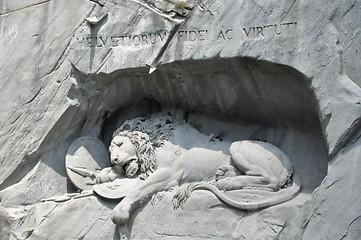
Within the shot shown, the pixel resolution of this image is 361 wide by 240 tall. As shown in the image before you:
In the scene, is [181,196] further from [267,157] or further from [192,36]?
[192,36]

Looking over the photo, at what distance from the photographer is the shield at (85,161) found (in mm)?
6457

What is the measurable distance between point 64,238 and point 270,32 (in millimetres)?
2138

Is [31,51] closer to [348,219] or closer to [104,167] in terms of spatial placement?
[104,167]

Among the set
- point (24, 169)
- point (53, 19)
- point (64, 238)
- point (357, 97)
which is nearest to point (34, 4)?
point (53, 19)

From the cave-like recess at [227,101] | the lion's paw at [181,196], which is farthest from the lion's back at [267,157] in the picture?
the lion's paw at [181,196]

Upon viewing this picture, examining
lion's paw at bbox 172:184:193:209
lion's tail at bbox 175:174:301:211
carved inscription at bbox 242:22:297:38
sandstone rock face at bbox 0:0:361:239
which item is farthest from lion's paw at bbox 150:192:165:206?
carved inscription at bbox 242:22:297:38

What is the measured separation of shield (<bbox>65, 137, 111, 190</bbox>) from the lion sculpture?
0.38 ft

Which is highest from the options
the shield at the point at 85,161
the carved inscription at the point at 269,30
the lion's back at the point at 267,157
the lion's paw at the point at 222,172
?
the carved inscription at the point at 269,30

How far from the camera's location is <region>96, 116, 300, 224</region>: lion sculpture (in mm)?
5895

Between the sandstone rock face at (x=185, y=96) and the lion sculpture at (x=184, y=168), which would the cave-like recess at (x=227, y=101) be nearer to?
the sandstone rock face at (x=185, y=96)

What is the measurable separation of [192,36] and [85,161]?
1293 mm

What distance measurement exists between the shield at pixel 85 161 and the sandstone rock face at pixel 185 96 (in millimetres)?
89

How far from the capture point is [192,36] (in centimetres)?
611

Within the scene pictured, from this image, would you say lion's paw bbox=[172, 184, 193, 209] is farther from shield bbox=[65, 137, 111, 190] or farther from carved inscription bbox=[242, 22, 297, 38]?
carved inscription bbox=[242, 22, 297, 38]
